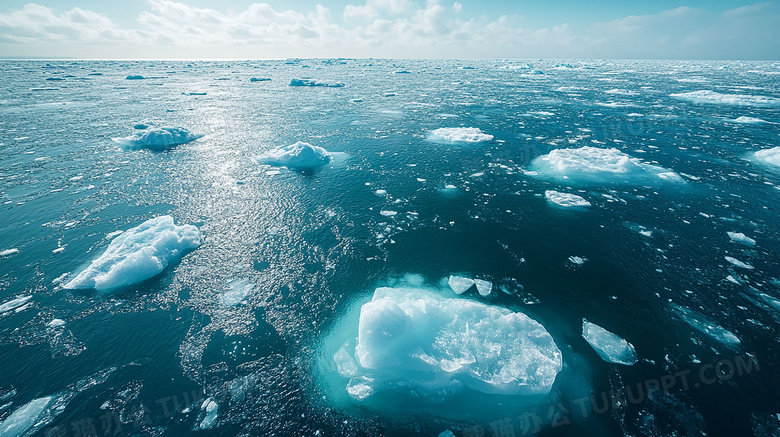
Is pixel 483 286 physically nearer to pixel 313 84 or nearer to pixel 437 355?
pixel 437 355

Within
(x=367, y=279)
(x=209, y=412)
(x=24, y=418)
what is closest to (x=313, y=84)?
(x=367, y=279)

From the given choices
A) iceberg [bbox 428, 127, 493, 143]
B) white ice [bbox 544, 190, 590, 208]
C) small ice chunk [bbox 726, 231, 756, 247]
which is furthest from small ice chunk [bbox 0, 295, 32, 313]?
small ice chunk [bbox 726, 231, 756, 247]

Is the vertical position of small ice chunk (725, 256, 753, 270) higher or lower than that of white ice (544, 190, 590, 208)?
lower

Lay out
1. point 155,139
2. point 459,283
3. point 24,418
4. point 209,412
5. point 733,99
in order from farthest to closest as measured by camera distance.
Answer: point 733,99
point 155,139
point 459,283
point 209,412
point 24,418

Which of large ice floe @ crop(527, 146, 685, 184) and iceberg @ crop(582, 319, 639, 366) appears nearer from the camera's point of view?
iceberg @ crop(582, 319, 639, 366)

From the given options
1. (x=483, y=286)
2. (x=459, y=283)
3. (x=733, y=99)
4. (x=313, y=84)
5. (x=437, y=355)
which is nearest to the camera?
(x=437, y=355)

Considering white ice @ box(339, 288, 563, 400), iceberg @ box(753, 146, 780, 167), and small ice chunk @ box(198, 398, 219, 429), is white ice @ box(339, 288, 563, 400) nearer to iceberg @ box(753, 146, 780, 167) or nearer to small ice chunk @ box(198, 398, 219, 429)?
small ice chunk @ box(198, 398, 219, 429)
